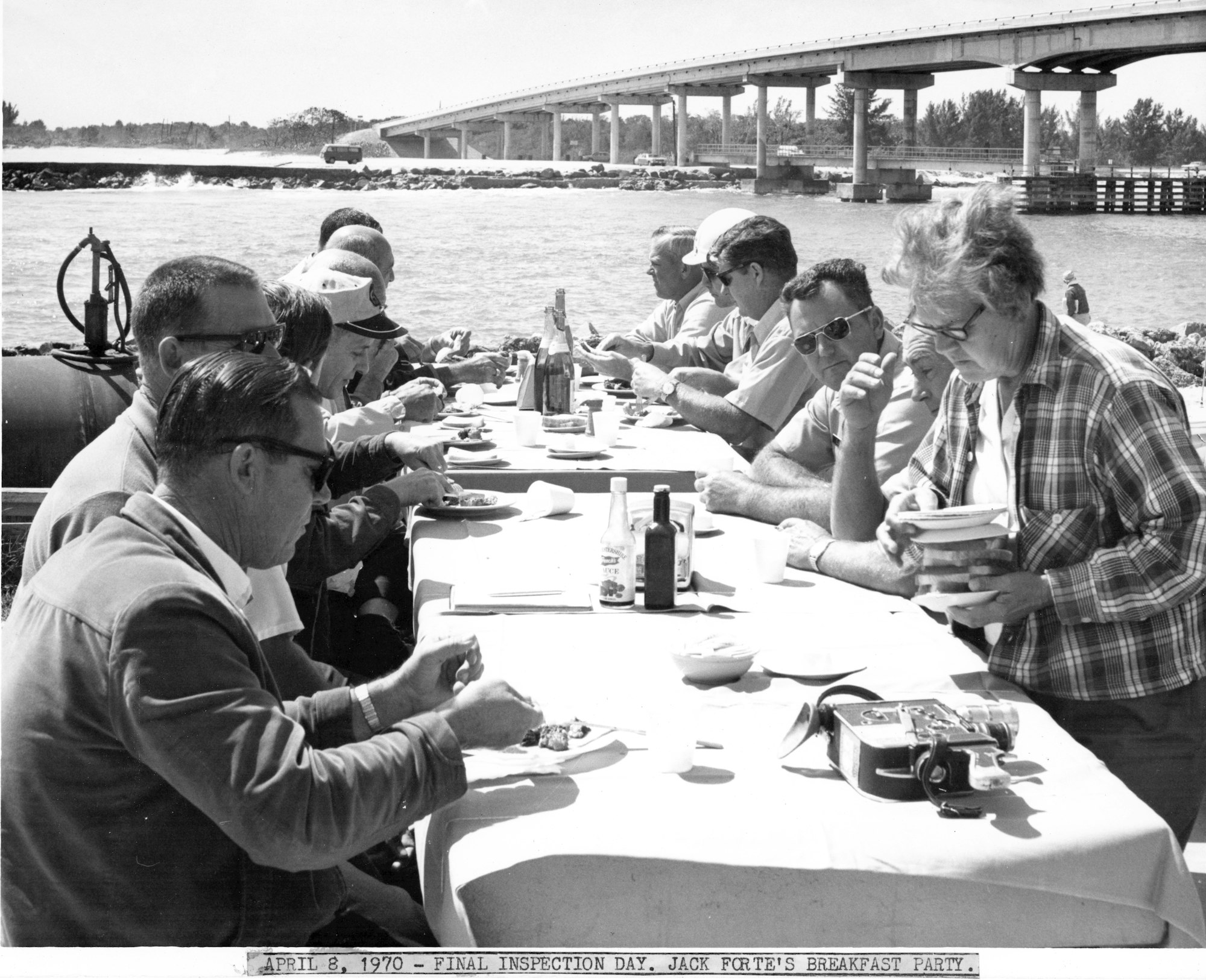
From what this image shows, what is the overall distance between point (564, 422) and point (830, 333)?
1.27 meters

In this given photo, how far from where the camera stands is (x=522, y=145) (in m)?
4.88

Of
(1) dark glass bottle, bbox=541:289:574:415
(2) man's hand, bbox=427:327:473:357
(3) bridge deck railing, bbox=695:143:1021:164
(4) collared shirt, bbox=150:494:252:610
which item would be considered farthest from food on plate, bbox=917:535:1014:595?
(2) man's hand, bbox=427:327:473:357

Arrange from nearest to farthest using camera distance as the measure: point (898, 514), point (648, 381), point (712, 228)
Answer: point (898, 514) < point (648, 381) < point (712, 228)

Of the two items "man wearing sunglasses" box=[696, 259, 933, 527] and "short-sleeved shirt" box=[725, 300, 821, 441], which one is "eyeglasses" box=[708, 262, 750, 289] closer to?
"short-sleeved shirt" box=[725, 300, 821, 441]

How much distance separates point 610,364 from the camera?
5.11 m

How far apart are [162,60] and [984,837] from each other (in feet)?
7.16

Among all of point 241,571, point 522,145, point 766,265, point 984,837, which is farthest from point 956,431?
point 522,145

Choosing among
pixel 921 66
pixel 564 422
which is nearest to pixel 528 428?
pixel 564 422

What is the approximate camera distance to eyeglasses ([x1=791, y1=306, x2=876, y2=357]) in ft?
10.3

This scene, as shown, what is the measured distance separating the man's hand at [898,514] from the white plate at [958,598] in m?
0.11

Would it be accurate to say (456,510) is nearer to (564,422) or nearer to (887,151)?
(564,422)

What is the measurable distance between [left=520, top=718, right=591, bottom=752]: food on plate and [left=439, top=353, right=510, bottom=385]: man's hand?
390 centimetres

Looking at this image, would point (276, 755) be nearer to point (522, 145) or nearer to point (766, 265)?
point (766, 265)

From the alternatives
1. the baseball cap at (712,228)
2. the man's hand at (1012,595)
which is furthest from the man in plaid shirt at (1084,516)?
the baseball cap at (712,228)
